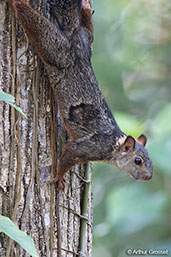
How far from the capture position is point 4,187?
Result: 2508 millimetres

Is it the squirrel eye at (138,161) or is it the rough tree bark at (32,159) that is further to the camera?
the squirrel eye at (138,161)

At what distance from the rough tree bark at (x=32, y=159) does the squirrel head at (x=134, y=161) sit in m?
0.74

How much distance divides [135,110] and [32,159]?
15.1 feet

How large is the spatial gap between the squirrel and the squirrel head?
0.39 feet

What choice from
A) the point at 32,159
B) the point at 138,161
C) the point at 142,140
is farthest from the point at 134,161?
the point at 32,159

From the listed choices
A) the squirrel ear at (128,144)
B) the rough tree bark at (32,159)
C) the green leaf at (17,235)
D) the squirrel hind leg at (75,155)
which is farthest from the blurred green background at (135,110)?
the green leaf at (17,235)

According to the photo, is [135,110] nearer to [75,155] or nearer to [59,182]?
[75,155]

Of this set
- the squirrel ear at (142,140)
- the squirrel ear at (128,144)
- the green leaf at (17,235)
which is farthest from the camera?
the squirrel ear at (142,140)

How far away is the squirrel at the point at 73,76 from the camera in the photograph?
2902 mm

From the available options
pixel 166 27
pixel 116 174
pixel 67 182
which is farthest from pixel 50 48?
pixel 166 27

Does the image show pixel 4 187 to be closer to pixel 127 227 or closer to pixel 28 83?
pixel 28 83

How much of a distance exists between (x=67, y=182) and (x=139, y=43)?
18.0ft

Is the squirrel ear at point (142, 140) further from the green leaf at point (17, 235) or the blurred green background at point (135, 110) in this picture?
the green leaf at point (17, 235)

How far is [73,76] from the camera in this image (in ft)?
10.3
